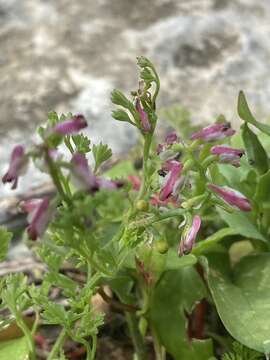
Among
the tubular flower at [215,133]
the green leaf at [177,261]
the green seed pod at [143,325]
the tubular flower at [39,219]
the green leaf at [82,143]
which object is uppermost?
the green leaf at [82,143]

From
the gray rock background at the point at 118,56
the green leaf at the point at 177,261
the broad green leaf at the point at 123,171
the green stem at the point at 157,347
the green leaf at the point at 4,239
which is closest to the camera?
the green leaf at the point at 4,239

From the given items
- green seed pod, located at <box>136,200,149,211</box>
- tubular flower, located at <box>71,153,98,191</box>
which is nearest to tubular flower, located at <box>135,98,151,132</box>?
green seed pod, located at <box>136,200,149,211</box>

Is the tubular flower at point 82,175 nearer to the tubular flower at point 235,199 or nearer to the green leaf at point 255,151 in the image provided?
the tubular flower at point 235,199

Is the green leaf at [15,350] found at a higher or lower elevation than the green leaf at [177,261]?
lower

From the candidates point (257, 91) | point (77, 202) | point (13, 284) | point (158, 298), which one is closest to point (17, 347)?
point (13, 284)

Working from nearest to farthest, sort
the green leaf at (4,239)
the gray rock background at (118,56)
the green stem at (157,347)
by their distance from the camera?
the green leaf at (4,239) < the green stem at (157,347) < the gray rock background at (118,56)

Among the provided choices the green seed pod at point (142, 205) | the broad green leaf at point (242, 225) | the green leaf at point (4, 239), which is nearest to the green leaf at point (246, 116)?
the broad green leaf at point (242, 225)

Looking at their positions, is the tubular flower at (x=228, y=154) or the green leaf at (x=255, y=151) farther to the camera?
the green leaf at (x=255, y=151)
